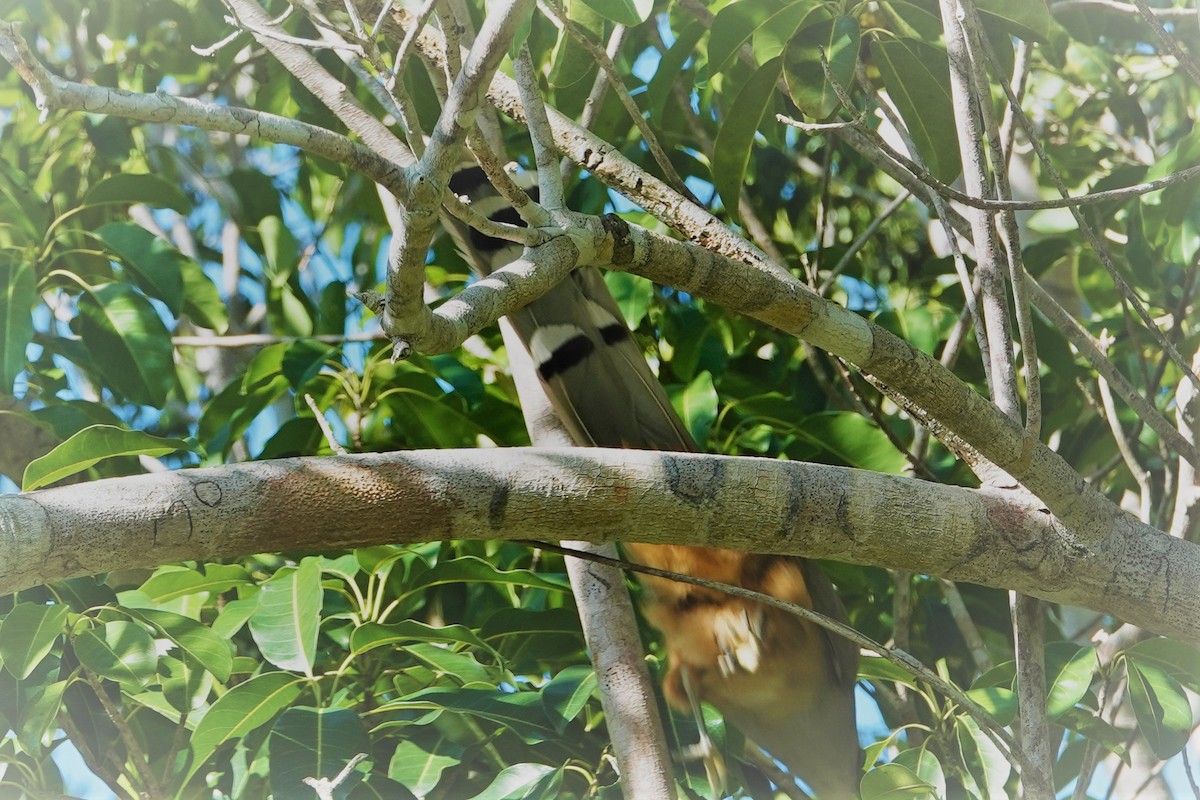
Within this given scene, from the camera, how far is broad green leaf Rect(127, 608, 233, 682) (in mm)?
1089

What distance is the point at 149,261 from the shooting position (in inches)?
54.6

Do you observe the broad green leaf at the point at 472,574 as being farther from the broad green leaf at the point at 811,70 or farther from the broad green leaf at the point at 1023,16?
the broad green leaf at the point at 1023,16

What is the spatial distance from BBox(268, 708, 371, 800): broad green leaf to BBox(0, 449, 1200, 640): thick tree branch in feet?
1.48

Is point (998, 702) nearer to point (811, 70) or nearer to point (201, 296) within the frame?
point (811, 70)

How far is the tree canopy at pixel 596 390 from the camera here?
760 millimetres

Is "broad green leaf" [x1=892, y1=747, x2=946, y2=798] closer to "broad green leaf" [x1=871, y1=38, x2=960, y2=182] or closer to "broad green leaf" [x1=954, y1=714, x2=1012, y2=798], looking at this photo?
"broad green leaf" [x1=954, y1=714, x2=1012, y2=798]

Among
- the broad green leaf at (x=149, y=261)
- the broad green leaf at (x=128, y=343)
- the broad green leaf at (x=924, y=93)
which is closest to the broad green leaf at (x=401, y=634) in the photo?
the broad green leaf at (x=128, y=343)

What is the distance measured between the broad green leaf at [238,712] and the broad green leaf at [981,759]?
0.81 metres

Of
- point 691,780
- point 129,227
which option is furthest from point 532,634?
point 129,227

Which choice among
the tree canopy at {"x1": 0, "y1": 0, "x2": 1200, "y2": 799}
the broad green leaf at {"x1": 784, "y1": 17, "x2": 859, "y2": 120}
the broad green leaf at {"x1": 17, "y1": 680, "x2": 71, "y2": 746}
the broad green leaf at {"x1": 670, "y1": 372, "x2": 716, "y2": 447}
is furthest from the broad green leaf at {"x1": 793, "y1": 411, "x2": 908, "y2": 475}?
the broad green leaf at {"x1": 17, "y1": 680, "x2": 71, "y2": 746}

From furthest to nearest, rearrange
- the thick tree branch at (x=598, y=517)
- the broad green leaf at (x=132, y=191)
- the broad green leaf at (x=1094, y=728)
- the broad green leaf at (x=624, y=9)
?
the broad green leaf at (x=132, y=191), the broad green leaf at (x=1094, y=728), the broad green leaf at (x=624, y=9), the thick tree branch at (x=598, y=517)

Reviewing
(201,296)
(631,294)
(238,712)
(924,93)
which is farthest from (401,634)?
(924,93)

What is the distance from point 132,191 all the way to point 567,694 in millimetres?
991

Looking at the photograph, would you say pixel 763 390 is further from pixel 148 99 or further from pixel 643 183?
pixel 148 99
